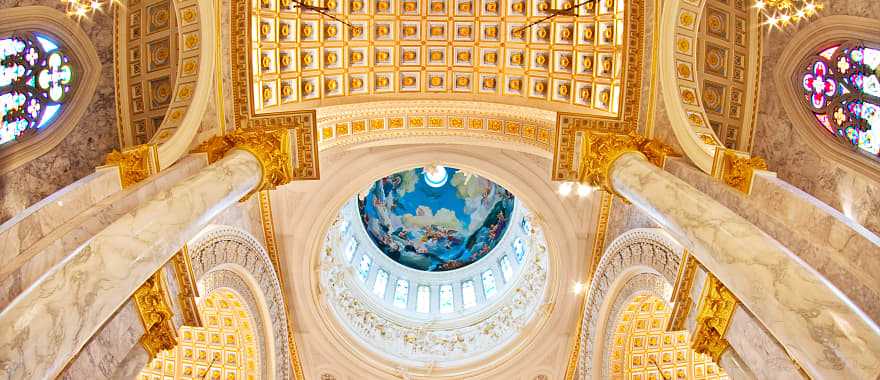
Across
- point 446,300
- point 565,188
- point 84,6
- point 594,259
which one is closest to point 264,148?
point 84,6

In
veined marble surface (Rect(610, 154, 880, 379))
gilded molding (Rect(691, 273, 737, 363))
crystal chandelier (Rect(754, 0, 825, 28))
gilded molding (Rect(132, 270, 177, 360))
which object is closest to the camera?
veined marble surface (Rect(610, 154, 880, 379))

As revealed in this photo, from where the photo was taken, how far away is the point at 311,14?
14070 mm

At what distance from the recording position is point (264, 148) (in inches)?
492

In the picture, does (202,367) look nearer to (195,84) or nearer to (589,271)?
(195,84)

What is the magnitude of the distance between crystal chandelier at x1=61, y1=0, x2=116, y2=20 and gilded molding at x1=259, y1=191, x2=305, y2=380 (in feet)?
A: 21.0

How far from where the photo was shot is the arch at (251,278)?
1344 centimetres

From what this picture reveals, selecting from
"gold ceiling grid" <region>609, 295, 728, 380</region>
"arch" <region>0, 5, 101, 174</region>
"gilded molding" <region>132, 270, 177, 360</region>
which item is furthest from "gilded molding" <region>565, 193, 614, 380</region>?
"arch" <region>0, 5, 101, 174</region>

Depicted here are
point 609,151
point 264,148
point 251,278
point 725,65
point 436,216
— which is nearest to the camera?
point 609,151

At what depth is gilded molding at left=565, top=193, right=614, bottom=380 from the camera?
53.5 feet

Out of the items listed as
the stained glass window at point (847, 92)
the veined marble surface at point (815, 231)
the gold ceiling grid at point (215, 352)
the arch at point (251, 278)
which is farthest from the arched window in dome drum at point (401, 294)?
the stained glass window at point (847, 92)

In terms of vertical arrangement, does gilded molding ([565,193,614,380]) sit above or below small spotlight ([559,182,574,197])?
below

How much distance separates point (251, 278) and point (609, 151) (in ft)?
34.5

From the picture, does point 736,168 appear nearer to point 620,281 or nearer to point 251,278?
point 620,281

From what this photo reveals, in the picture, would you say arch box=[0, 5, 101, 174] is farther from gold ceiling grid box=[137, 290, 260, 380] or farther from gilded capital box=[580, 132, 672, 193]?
gilded capital box=[580, 132, 672, 193]
